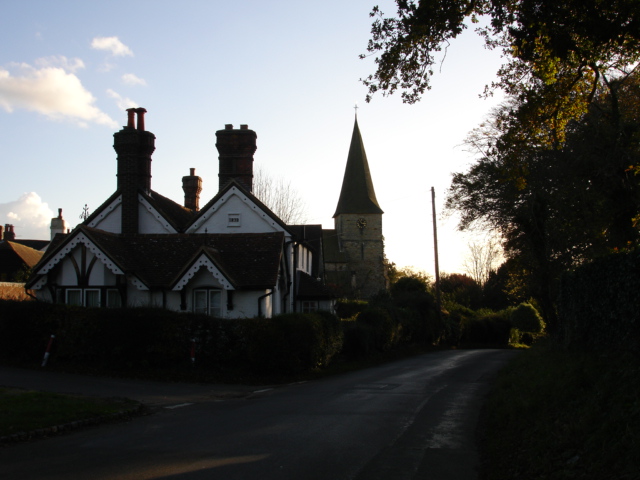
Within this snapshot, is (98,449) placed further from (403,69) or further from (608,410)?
(403,69)

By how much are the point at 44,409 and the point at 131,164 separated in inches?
894

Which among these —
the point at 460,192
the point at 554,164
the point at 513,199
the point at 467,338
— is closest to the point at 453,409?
the point at 554,164

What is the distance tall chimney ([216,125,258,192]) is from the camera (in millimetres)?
35031

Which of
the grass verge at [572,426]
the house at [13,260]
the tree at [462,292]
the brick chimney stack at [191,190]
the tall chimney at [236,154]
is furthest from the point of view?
the tree at [462,292]

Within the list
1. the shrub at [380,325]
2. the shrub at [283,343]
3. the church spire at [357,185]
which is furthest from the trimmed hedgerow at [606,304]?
the church spire at [357,185]

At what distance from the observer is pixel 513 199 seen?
34.1 metres

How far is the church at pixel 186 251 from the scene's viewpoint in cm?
2691

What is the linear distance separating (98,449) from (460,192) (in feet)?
107

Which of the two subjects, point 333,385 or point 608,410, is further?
point 333,385

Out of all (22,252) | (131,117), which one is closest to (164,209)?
(131,117)

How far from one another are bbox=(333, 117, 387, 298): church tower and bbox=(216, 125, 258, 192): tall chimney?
4794 centimetres

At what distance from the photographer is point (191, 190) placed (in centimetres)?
4675

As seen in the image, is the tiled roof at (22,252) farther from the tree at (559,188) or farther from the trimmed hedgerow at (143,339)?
the tree at (559,188)

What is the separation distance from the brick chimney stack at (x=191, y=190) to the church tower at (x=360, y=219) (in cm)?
3821
